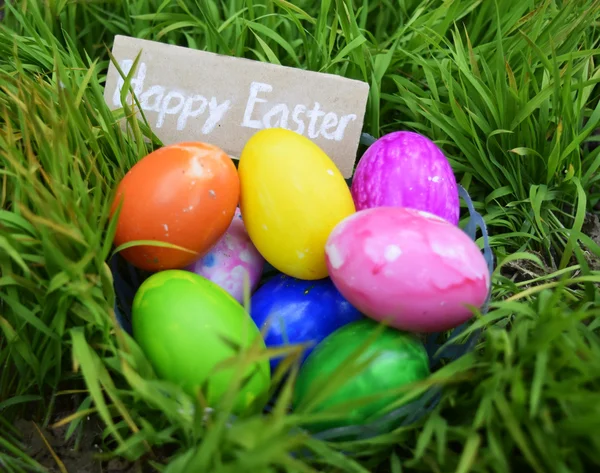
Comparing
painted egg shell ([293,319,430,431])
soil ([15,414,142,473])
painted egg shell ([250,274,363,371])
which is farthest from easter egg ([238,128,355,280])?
soil ([15,414,142,473])

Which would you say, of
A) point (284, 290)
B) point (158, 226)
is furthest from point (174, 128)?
point (284, 290)

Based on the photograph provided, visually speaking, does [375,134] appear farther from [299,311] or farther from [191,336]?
[191,336]

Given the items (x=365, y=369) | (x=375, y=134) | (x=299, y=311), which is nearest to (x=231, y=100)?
(x=375, y=134)

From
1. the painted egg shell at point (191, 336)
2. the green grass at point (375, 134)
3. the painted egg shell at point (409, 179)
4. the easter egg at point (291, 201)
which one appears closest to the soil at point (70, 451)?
the green grass at point (375, 134)

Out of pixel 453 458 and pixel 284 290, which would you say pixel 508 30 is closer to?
pixel 284 290

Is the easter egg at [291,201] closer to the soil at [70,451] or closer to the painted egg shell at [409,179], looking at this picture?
the painted egg shell at [409,179]

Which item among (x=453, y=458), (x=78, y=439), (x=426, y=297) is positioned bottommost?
(x=78, y=439)
